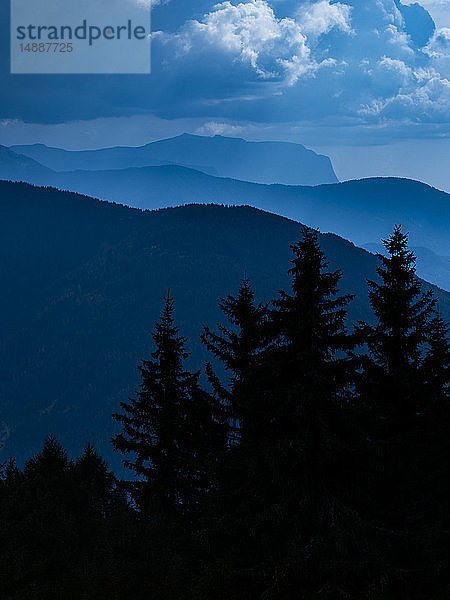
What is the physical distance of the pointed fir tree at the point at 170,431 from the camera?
22.7 metres

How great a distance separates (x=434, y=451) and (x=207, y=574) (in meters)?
7.09

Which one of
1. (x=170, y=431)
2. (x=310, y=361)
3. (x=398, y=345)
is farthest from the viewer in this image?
(x=170, y=431)

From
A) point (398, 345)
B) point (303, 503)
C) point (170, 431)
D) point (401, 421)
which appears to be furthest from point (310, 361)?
point (170, 431)

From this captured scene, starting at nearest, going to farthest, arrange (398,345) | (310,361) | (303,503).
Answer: (303,503) < (310,361) < (398,345)

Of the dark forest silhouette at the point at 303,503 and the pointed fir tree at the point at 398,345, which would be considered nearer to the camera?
the dark forest silhouette at the point at 303,503

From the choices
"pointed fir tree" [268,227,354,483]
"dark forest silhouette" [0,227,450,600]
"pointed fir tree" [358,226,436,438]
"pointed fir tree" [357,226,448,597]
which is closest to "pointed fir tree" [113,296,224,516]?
"dark forest silhouette" [0,227,450,600]

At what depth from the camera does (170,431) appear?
74.2 feet

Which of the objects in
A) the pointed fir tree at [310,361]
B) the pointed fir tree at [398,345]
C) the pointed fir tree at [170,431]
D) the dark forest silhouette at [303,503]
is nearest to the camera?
the dark forest silhouette at [303,503]

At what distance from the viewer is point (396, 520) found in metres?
12.9

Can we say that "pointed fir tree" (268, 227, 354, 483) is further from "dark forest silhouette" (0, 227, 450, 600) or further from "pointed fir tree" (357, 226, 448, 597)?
"pointed fir tree" (357, 226, 448, 597)

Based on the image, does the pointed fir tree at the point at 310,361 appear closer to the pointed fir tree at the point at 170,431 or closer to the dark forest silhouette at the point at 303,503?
the dark forest silhouette at the point at 303,503

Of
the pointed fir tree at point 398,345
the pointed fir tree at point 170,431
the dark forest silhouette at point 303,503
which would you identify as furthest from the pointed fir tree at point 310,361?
the pointed fir tree at point 170,431

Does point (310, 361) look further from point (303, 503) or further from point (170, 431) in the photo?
point (170, 431)

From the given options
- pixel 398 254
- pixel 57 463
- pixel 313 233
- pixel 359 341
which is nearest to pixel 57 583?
pixel 359 341
